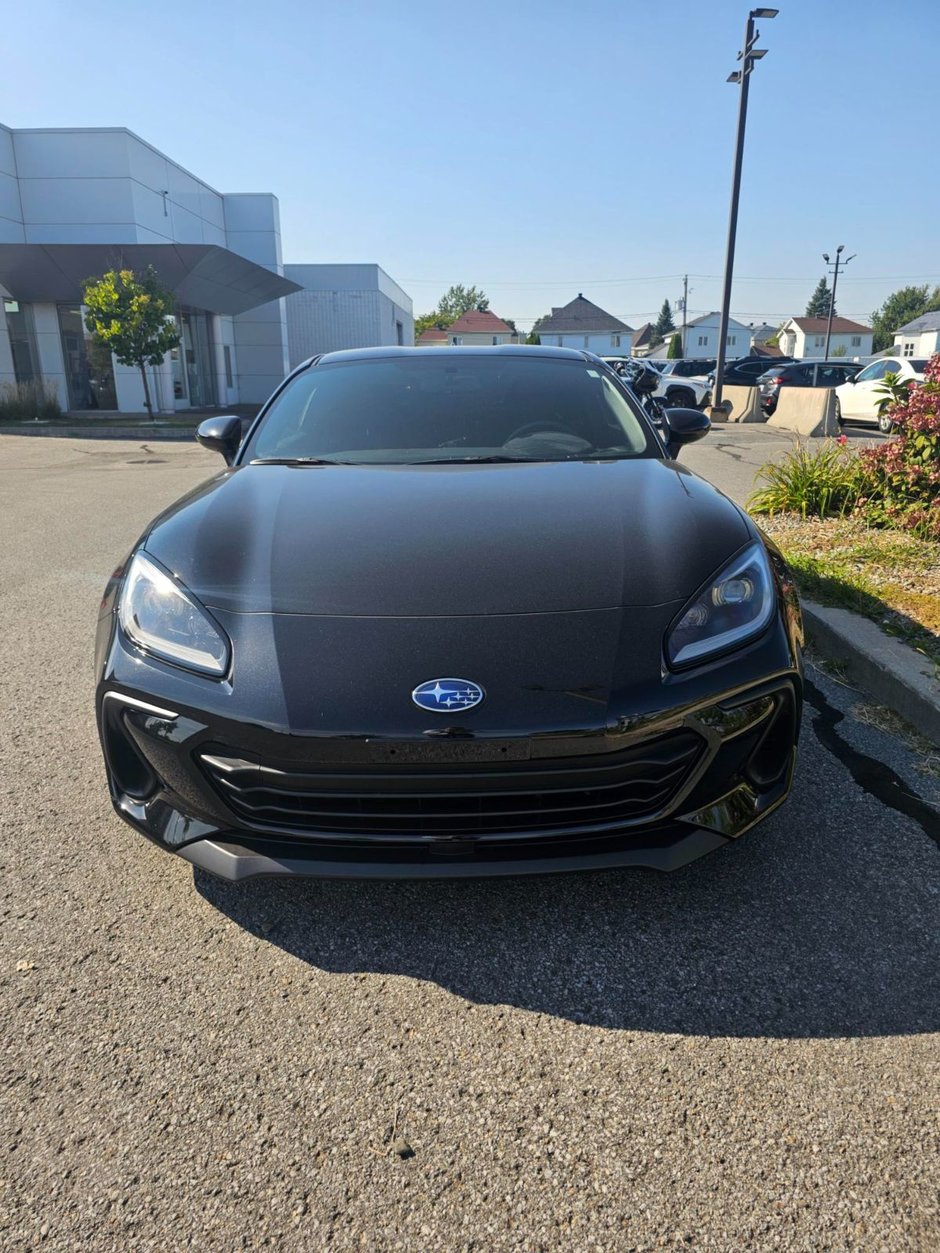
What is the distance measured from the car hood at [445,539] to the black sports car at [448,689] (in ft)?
0.03

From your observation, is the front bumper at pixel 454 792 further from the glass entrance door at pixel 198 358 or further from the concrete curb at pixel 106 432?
the glass entrance door at pixel 198 358

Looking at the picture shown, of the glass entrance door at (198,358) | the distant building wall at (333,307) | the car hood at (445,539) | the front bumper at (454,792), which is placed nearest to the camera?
the front bumper at (454,792)

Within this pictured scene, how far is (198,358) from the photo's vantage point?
101 feet

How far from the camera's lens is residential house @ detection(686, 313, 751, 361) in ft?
347

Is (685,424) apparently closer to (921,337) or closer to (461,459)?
(461,459)

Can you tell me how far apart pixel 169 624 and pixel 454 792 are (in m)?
0.87

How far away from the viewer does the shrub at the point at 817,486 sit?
22.7ft

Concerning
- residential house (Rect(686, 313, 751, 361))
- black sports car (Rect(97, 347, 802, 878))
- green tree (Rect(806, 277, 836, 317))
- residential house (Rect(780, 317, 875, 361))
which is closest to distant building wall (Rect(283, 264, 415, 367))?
black sports car (Rect(97, 347, 802, 878))

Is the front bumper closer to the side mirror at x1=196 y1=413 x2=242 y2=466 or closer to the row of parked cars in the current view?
the side mirror at x1=196 y1=413 x2=242 y2=466

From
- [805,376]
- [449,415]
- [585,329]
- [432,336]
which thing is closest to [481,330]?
[432,336]

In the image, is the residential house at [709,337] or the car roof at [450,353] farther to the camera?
the residential house at [709,337]

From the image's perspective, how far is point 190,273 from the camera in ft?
82.4

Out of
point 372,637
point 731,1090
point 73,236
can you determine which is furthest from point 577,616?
point 73,236

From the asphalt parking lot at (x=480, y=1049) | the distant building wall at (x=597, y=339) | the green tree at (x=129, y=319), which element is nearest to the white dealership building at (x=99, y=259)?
the green tree at (x=129, y=319)
